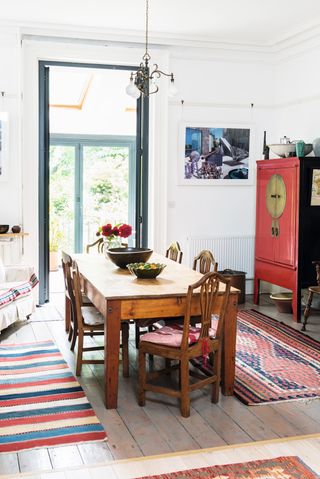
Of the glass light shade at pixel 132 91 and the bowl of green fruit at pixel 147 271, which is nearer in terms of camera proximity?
the bowl of green fruit at pixel 147 271

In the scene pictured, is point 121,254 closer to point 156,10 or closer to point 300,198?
point 300,198

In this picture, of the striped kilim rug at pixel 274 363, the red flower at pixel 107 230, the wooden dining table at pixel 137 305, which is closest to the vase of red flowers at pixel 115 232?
the red flower at pixel 107 230

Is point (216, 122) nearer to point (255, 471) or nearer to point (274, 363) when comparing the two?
point (274, 363)

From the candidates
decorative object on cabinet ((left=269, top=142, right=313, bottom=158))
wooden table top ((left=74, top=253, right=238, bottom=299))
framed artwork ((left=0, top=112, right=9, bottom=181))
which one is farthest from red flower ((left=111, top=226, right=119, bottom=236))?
decorative object on cabinet ((left=269, top=142, right=313, bottom=158))

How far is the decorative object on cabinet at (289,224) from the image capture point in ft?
20.2

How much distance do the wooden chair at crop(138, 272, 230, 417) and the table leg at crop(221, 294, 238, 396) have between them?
0.10 meters

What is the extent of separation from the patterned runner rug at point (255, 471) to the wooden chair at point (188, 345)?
0.69m

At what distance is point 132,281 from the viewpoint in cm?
430

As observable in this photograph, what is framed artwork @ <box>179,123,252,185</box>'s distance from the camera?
721 cm

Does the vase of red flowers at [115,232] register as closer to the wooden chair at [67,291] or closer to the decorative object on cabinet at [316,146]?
the wooden chair at [67,291]

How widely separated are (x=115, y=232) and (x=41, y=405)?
6.07 ft

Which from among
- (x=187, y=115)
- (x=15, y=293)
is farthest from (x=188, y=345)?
(x=187, y=115)

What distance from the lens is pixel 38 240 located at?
6.79 meters

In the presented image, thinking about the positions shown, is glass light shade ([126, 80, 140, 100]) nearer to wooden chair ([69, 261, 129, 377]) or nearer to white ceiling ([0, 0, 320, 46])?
white ceiling ([0, 0, 320, 46])
